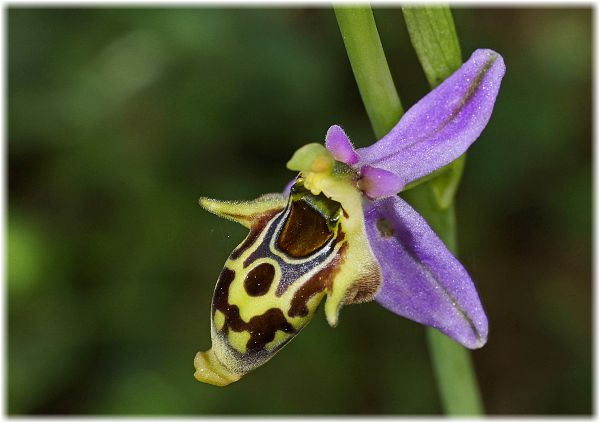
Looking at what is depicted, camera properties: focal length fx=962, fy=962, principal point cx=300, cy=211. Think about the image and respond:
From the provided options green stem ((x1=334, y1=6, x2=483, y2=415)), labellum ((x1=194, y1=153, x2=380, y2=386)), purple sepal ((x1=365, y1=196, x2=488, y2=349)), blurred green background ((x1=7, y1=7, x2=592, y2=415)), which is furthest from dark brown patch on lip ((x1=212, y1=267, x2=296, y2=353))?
blurred green background ((x1=7, y1=7, x2=592, y2=415))

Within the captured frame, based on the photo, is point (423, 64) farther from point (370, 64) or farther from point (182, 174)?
point (182, 174)

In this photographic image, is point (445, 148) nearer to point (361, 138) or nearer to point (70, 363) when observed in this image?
point (361, 138)

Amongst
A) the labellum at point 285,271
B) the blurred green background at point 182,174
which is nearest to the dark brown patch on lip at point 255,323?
the labellum at point 285,271

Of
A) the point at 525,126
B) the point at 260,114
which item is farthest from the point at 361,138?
the point at 525,126

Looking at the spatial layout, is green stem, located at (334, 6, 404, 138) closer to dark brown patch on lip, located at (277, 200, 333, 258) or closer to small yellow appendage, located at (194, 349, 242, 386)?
dark brown patch on lip, located at (277, 200, 333, 258)

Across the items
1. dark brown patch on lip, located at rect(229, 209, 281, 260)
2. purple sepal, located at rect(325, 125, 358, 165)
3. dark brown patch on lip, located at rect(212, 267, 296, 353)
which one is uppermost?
purple sepal, located at rect(325, 125, 358, 165)

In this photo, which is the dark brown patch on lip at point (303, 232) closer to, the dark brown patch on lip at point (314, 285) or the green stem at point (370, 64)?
the dark brown patch on lip at point (314, 285)

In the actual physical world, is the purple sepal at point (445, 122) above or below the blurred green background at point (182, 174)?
above
